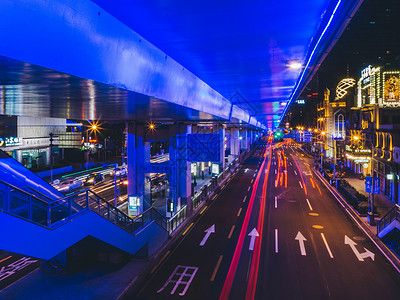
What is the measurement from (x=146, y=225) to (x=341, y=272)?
30.6 feet

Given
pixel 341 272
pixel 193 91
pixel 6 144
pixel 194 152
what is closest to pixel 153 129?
pixel 194 152

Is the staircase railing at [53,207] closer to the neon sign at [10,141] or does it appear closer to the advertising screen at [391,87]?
the advertising screen at [391,87]

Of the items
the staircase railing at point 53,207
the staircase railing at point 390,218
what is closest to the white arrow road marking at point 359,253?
the staircase railing at point 390,218

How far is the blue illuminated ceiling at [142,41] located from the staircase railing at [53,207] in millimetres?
2618

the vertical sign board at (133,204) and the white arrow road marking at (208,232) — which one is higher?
the vertical sign board at (133,204)

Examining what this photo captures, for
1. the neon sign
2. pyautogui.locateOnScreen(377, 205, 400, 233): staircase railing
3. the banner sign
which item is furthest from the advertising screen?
the neon sign

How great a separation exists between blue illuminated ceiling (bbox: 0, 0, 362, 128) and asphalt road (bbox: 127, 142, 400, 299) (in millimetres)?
7820

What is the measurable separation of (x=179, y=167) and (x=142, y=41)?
14601 millimetres

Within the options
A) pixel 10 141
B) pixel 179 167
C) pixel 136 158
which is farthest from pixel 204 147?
pixel 10 141

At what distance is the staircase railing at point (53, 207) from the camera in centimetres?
690

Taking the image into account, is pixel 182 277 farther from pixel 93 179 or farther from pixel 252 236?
pixel 93 179

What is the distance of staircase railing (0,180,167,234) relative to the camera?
6901 mm

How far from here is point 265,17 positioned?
5.62 metres

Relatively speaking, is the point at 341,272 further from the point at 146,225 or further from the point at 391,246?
the point at 146,225
